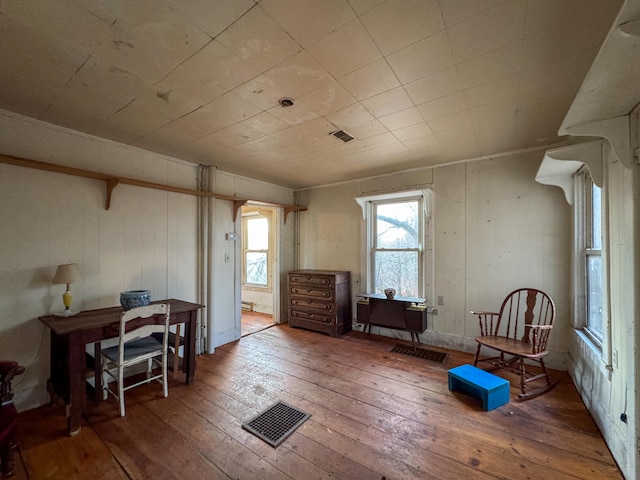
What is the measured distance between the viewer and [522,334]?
10.3 ft

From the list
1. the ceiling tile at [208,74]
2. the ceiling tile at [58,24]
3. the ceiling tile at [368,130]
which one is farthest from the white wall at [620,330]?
the ceiling tile at [58,24]

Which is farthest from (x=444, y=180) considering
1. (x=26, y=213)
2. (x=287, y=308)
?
(x=26, y=213)

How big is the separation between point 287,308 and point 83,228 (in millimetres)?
3187

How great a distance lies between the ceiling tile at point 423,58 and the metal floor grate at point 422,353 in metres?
3.02

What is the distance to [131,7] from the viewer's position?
1.25 m

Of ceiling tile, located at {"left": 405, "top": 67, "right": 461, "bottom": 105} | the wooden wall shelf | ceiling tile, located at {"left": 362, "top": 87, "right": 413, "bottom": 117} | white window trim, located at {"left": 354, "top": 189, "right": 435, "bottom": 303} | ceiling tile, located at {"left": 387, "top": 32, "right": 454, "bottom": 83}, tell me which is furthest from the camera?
white window trim, located at {"left": 354, "top": 189, "right": 435, "bottom": 303}

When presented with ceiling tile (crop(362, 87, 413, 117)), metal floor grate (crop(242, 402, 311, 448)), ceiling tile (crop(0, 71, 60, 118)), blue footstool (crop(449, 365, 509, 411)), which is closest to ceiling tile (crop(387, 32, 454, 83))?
ceiling tile (crop(362, 87, 413, 117))

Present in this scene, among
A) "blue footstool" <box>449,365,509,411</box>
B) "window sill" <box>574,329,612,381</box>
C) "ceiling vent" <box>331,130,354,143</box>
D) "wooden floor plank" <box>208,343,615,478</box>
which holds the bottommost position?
"wooden floor plank" <box>208,343,615,478</box>

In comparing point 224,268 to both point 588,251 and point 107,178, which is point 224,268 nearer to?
point 107,178

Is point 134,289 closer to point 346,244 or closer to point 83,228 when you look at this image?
point 83,228

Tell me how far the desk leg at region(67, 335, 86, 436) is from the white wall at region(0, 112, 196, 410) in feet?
2.09

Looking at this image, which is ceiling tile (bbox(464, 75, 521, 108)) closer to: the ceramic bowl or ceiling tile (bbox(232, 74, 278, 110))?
ceiling tile (bbox(232, 74, 278, 110))

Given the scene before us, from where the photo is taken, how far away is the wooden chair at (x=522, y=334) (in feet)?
8.12

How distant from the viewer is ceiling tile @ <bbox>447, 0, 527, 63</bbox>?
127 cm
